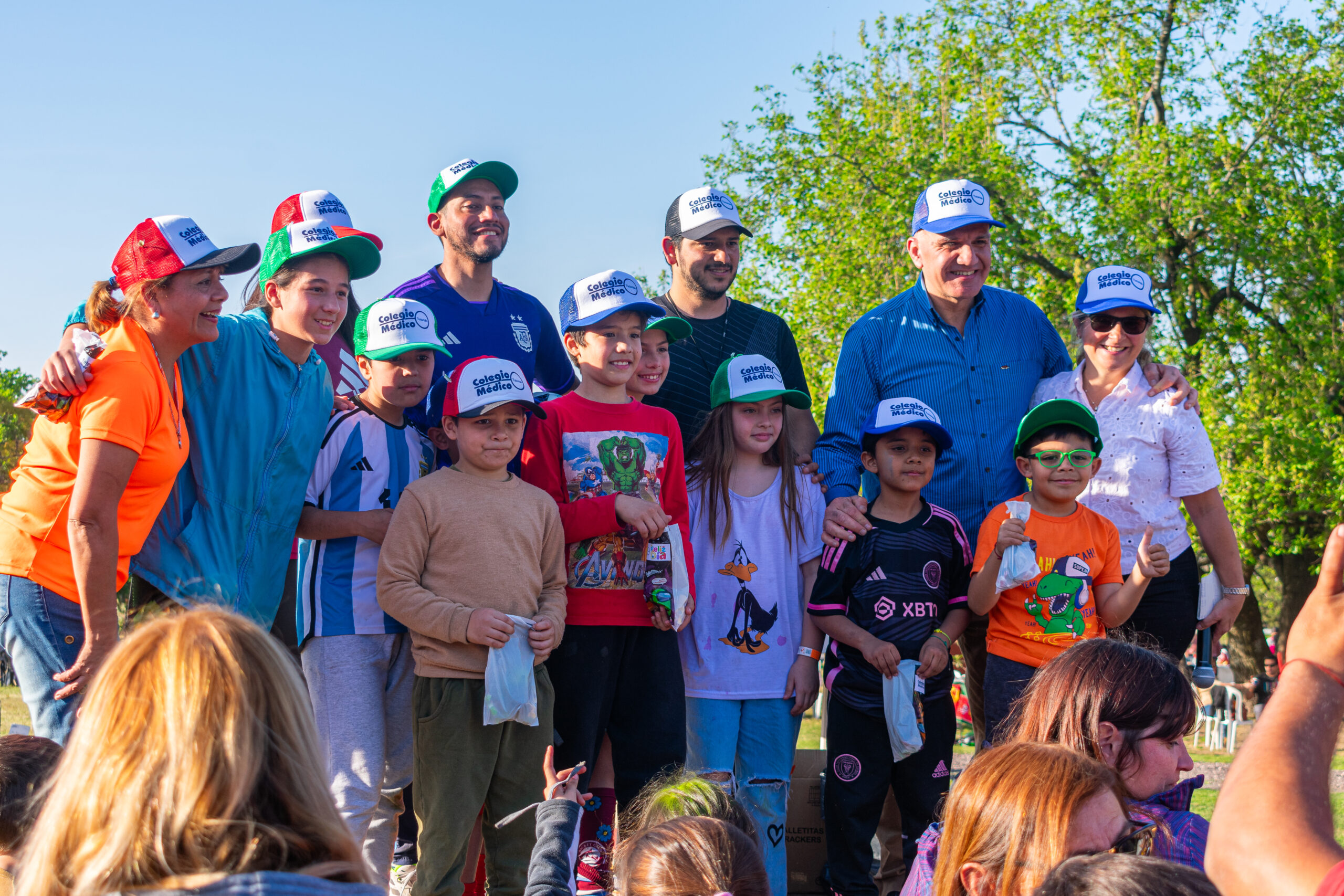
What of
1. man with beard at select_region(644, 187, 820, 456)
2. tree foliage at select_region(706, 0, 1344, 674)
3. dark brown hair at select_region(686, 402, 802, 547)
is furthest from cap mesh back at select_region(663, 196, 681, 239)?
tree foliage at select_region(706, 0, 1344, 674)

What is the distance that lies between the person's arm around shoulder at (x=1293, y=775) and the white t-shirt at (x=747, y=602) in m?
3.28

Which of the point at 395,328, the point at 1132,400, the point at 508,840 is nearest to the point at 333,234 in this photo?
the point at 395,328

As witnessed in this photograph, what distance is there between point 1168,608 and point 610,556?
234 cm

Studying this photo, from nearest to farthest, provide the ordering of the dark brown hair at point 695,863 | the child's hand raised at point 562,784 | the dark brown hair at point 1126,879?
the dark brown hair at point 1126,879
the dark brown hair at point 695,863
the child's hand raised at point 562,784

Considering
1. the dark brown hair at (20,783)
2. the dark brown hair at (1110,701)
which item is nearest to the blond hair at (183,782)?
the dark brown hair at (20,783)

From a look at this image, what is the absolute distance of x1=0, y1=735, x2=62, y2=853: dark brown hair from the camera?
2.37 meters

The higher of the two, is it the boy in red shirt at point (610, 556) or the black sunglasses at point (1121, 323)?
the black sunglasses at point (1121, 323)

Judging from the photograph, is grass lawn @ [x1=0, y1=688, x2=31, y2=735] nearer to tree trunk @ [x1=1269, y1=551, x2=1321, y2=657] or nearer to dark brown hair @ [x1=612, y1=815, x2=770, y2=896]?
dark brown hair @ [x1=612, y1=815, x2=770, y2=896]

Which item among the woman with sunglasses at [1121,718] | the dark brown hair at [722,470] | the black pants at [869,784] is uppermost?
the dark brown hair at [722,470]

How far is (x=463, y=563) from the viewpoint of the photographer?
393cm

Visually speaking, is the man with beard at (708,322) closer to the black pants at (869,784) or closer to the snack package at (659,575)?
the snack package at (659,575)

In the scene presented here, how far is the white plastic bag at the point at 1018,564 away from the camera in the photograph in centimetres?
430

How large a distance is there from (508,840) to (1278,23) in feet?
64.7

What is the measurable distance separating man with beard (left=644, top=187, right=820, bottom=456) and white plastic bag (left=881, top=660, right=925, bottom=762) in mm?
1204
